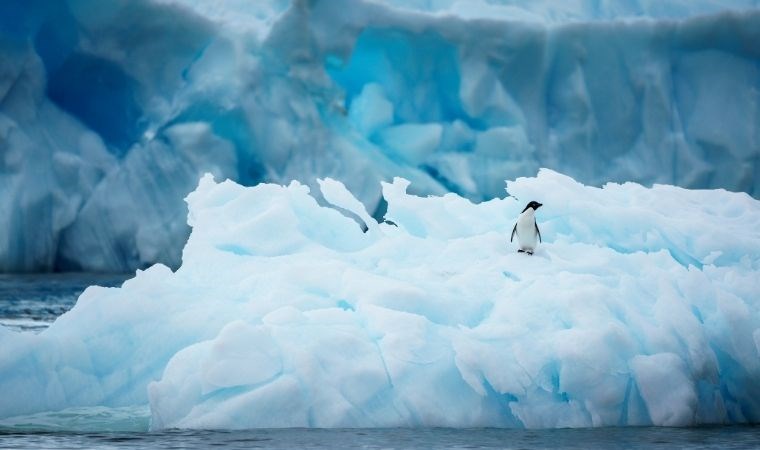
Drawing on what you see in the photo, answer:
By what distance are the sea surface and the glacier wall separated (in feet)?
25.1

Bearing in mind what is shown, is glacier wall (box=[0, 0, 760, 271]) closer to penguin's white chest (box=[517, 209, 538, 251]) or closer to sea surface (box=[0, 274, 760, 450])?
penguin's white chest (box=[517, 209, 538, 251])

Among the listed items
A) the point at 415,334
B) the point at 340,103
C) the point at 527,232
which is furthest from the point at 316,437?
the point at 340,103

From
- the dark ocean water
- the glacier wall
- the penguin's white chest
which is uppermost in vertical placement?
the glacier wall

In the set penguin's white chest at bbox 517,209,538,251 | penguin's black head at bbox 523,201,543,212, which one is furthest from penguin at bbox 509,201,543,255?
penguin's black head at bbox 523,201,543,212

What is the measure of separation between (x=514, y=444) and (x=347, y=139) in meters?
8.92

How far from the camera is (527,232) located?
6336mm

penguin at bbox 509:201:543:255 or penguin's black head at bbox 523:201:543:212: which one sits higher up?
penguin's black head at bbox 523:201:543:212

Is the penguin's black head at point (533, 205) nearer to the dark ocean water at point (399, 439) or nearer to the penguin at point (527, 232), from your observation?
the penguin at point (527, 232)

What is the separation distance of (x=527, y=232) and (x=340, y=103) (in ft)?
23.9

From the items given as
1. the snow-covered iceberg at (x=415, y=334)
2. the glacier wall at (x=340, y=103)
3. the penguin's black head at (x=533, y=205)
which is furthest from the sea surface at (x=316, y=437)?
the glacier wall at (x=340, y=103)

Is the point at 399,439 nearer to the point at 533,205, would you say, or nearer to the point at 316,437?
the point at 316,437

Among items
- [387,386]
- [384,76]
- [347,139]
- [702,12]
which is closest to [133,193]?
[347,139]

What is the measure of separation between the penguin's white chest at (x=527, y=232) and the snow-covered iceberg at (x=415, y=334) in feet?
0.42

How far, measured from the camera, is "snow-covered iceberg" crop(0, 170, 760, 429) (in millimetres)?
5059
